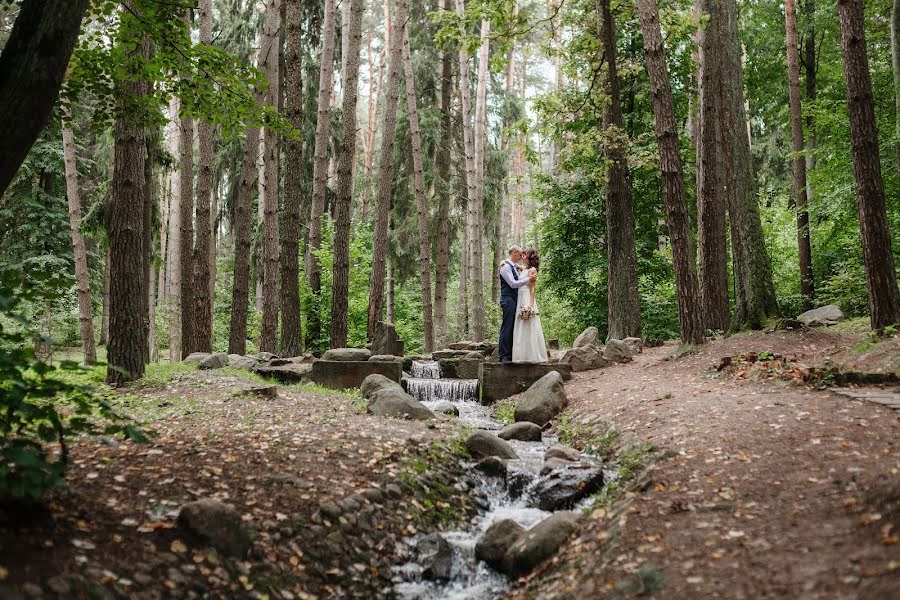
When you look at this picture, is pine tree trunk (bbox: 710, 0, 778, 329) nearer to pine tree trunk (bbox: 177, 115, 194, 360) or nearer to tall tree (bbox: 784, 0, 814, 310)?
tall tree (bbox: 784, 0, 814, 310)

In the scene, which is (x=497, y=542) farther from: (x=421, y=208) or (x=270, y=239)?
(x=421, y=208)

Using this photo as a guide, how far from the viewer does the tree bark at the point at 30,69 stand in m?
3.59

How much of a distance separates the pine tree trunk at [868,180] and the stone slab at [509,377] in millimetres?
5230

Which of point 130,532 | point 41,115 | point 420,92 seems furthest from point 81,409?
point 420,92

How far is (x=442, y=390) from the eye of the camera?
12211 mm

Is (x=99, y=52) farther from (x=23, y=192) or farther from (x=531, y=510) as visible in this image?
(x=23, y=192)

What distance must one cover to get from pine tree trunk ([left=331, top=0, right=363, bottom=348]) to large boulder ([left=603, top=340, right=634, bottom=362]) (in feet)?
18.9

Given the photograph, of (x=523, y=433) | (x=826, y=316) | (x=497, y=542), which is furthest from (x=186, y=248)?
(x=826, y=316)

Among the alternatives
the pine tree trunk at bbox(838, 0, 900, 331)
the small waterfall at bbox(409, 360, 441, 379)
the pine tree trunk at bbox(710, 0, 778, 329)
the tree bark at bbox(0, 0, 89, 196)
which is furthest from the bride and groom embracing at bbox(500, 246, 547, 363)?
the tree bark at bbox(0, 0, 89, 196)

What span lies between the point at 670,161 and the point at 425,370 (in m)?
6.51

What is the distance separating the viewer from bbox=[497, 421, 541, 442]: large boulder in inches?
324

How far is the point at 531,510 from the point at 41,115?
5.03m

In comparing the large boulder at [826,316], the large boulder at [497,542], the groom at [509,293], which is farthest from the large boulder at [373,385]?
the large boulder at [826,316]

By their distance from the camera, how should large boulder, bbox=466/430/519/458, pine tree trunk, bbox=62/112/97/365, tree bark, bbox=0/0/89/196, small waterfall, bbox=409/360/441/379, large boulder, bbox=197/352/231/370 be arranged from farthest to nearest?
1. small waterfall, bbox=409/360/441/379
2. pine tree trunk, bbox=62/112/97/365
3. large boulder, bbox=197/352/231/370
4. large boulder, bbox=466/430/519/458
5. tree bark, bbox=0/0/89/196
